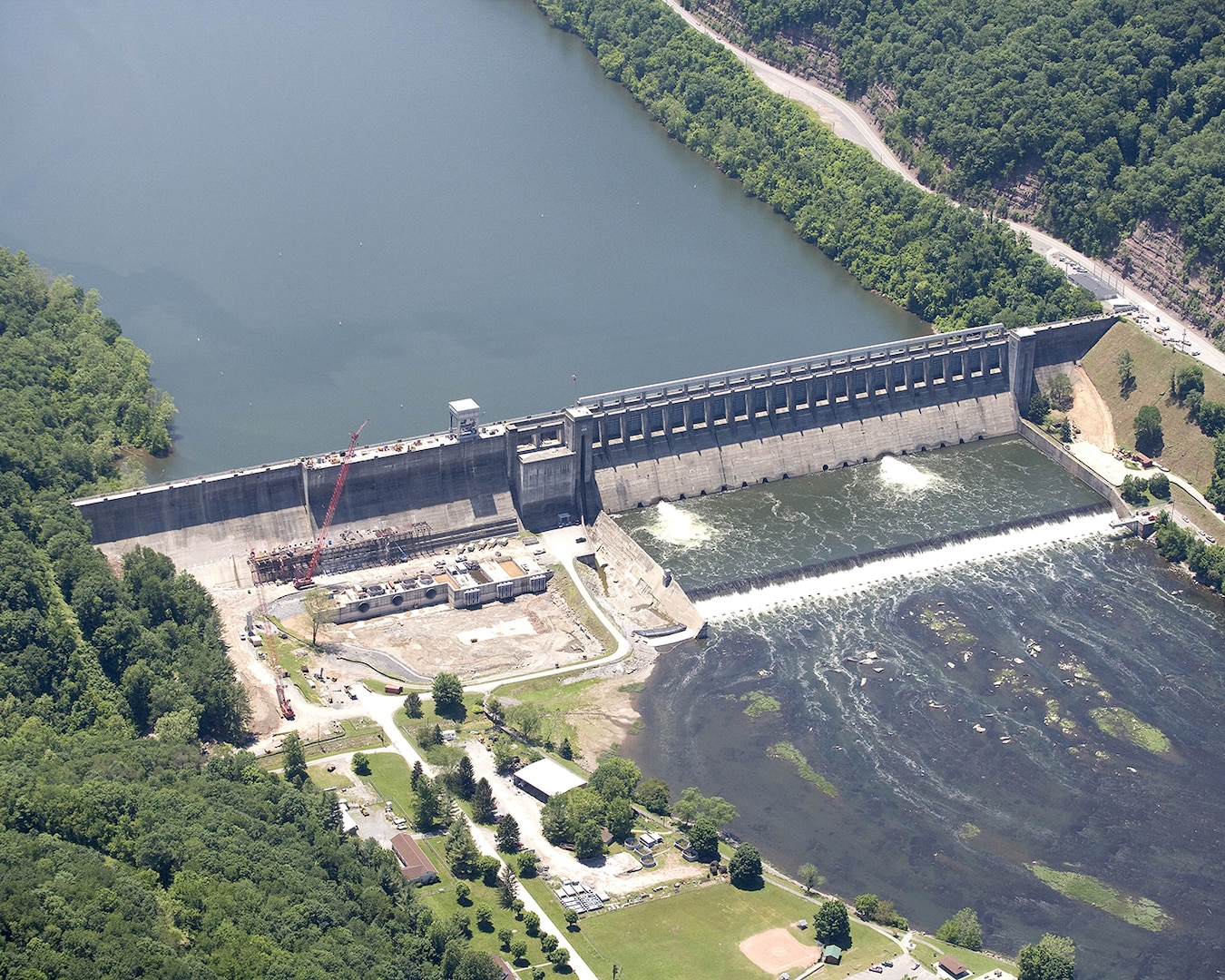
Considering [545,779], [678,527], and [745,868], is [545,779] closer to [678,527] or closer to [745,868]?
[745,868]

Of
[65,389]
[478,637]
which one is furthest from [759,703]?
[65,389]

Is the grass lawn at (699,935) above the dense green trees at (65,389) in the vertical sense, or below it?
below

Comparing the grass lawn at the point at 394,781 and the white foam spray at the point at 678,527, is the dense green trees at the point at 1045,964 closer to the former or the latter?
the grass lawn at the point at 394,781

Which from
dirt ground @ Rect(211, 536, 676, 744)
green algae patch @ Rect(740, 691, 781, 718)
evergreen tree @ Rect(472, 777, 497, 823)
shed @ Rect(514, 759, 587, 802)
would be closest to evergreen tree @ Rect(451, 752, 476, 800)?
evergreen tree @ Rect(472, 777, 497, 823)

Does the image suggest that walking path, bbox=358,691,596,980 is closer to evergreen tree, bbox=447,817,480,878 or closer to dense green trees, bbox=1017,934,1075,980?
evergreen tree, bbox=447,817,480,878

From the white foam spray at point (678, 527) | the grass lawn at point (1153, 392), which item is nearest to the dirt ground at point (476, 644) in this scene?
the white foam spray at point (678, 527)

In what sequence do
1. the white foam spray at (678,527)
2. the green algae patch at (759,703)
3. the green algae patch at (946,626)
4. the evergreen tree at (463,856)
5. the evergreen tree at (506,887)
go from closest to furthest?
the evergreen tree at (506,887) → the evergreen tree at (463,856) → the green algae patch at (759,703) → the green algae patch at (946,626) → the white foam spray at (678,527)

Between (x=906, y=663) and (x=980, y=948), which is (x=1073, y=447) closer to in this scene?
(x=906, y=663)
